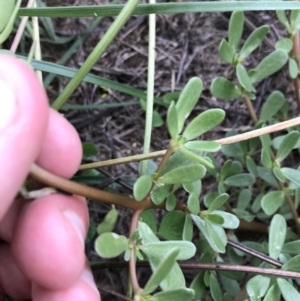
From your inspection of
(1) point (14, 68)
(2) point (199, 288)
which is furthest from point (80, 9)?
(2) point (199, 288)

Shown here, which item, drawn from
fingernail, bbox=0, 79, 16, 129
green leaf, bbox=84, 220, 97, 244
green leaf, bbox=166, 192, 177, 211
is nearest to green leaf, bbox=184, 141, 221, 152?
green leaf, bbox=166, 192, 177, 211

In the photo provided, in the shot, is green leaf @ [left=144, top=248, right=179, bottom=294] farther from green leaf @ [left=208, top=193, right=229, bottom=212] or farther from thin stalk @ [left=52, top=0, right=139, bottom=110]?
thin stalk @ [left=52, top=0, right=139, bottom=110]

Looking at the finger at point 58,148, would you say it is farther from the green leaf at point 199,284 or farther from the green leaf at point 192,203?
the green leaf at point 199,284

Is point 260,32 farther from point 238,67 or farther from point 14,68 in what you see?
point 14,68

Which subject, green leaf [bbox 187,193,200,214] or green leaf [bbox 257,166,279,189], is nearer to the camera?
green leaf [bbox 187,193,200,214]

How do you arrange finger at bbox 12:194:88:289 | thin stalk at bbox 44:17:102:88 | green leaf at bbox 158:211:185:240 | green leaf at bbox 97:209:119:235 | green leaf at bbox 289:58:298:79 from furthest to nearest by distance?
thin stalk at bbox 44:17:102:88
green leaf at bbox 97:209:119:235
green leaf at bbox 289:58:298:79
green leaf at bbox 158:211:185:240
finger at bbox 12:194:88:289

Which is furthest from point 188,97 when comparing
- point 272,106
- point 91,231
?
point 91,231

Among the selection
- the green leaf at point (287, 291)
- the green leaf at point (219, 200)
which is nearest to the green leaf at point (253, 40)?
the green leaf at point (219, 200)
